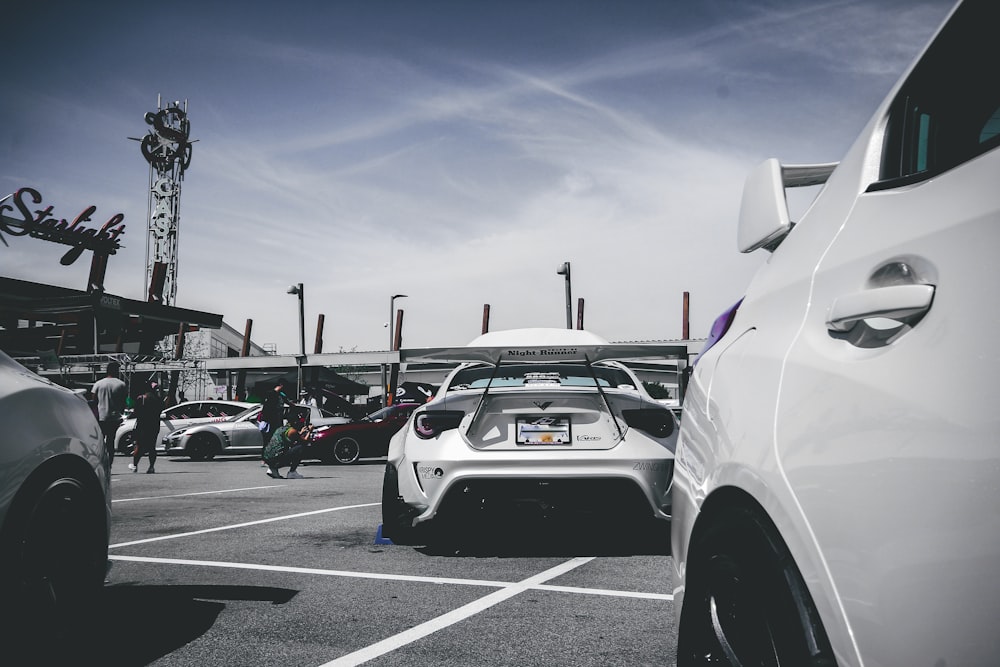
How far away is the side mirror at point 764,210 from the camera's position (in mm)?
1989

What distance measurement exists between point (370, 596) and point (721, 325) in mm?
2783

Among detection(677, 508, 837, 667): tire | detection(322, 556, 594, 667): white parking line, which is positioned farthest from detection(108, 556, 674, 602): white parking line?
detection(677, 508, 837, 667): tire

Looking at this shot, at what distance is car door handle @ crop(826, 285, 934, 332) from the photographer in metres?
1.27

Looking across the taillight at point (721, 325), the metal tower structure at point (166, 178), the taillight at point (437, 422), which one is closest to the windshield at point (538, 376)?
the taillight at point (437, 422)

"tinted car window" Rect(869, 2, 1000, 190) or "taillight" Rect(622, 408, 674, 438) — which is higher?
"tinted car window" Rect(869, 2, 1000, 190)

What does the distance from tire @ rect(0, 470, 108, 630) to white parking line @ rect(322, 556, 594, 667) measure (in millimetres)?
1049

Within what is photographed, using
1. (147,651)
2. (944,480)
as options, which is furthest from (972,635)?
(147,651)

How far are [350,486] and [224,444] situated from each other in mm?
8842

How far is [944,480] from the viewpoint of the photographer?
1134mm

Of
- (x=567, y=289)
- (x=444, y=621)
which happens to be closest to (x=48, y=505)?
(x=444, y=621)

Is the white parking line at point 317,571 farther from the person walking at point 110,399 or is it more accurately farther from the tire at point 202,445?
the tire at point 202,445

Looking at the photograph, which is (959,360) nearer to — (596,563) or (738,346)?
(738,346)

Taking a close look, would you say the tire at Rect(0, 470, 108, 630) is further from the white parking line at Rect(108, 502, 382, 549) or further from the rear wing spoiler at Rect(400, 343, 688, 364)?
the white parking line at Rect(108, 502, 382, 549)


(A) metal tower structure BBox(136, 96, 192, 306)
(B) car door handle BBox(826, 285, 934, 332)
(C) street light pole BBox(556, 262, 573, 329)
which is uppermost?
(A) metal tower structure BBox(136, 96, 192, 306)
